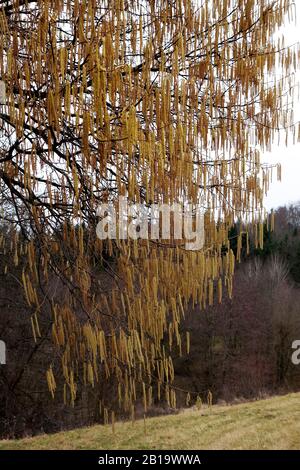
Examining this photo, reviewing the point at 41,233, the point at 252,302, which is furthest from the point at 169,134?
the point at 252,302

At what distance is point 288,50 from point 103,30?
108 centimetres

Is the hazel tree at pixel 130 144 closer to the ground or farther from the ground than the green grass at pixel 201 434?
farther from the ground

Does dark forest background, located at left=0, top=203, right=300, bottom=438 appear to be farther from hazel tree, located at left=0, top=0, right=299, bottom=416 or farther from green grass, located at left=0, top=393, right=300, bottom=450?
hazel tree, located at left=0, top=0, right=299, bottom=416

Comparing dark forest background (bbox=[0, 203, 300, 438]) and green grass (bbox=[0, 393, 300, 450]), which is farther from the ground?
green grass (bbox=[0, 393, 300, 450])

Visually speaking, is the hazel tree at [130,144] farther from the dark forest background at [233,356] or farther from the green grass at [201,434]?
the dark forest background at [233,356]

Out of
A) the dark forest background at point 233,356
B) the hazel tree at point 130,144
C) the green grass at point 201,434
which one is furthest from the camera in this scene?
the dark forest background at point 233,356

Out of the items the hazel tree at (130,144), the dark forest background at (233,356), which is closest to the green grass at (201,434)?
the hazel tree at (130,144)

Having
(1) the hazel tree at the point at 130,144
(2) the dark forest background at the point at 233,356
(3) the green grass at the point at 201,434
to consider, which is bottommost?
(2) the dark forest background at the point at 233,356

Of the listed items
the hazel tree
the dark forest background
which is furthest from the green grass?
the dark forest background

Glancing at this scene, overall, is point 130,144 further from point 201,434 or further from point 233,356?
point 233,356

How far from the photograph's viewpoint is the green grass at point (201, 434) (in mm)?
6379

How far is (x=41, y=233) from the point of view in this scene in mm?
2477

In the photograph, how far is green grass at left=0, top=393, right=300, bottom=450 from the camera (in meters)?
6.38
